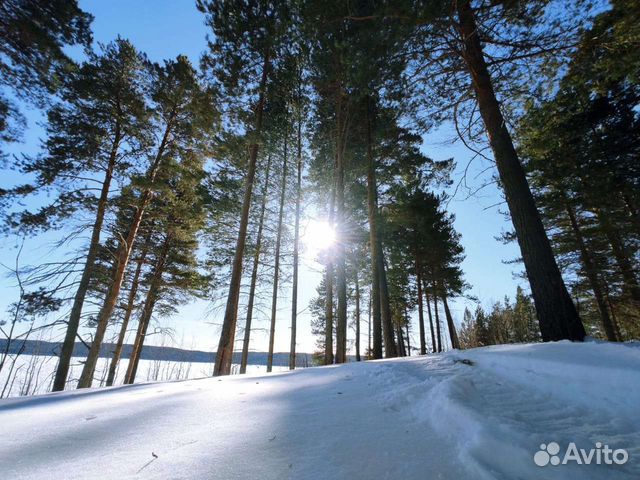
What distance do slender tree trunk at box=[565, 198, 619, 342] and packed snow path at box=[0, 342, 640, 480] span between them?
1207 cm

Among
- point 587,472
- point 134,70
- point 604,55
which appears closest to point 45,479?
point 587,472

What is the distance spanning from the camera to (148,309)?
37.0 feet

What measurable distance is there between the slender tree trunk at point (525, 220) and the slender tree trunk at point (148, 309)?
469 inches

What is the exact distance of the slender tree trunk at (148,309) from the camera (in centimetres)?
1058

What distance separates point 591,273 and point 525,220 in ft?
34.6

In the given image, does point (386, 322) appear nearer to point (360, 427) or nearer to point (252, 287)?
point (252, 287)

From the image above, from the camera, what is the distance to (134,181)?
6.96 m

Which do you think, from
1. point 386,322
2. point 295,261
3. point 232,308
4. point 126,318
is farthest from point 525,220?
point 126,318

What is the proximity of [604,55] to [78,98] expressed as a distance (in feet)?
40.7

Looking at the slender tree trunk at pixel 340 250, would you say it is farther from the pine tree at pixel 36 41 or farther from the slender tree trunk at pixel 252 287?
the pine tree at pixel 36 41

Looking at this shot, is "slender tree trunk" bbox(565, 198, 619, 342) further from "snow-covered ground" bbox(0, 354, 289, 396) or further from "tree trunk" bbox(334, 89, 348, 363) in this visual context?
"snow-covered ground" bbox(0, 354, 289, 396)

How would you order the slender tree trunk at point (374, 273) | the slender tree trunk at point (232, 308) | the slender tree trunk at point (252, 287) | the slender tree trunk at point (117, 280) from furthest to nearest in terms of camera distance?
the slender tree trunk at point (252, 287), the slender tree trunk at point (374, 273), the slender tree trunk at point (117, 280), the slender tree trunk at point (232, 308)

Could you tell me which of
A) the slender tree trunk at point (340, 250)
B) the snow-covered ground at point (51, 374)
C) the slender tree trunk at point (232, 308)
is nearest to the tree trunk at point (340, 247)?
the slender tree trunk at point (340, 250)

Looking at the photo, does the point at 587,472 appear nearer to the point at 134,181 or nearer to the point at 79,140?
the point at 134,181
